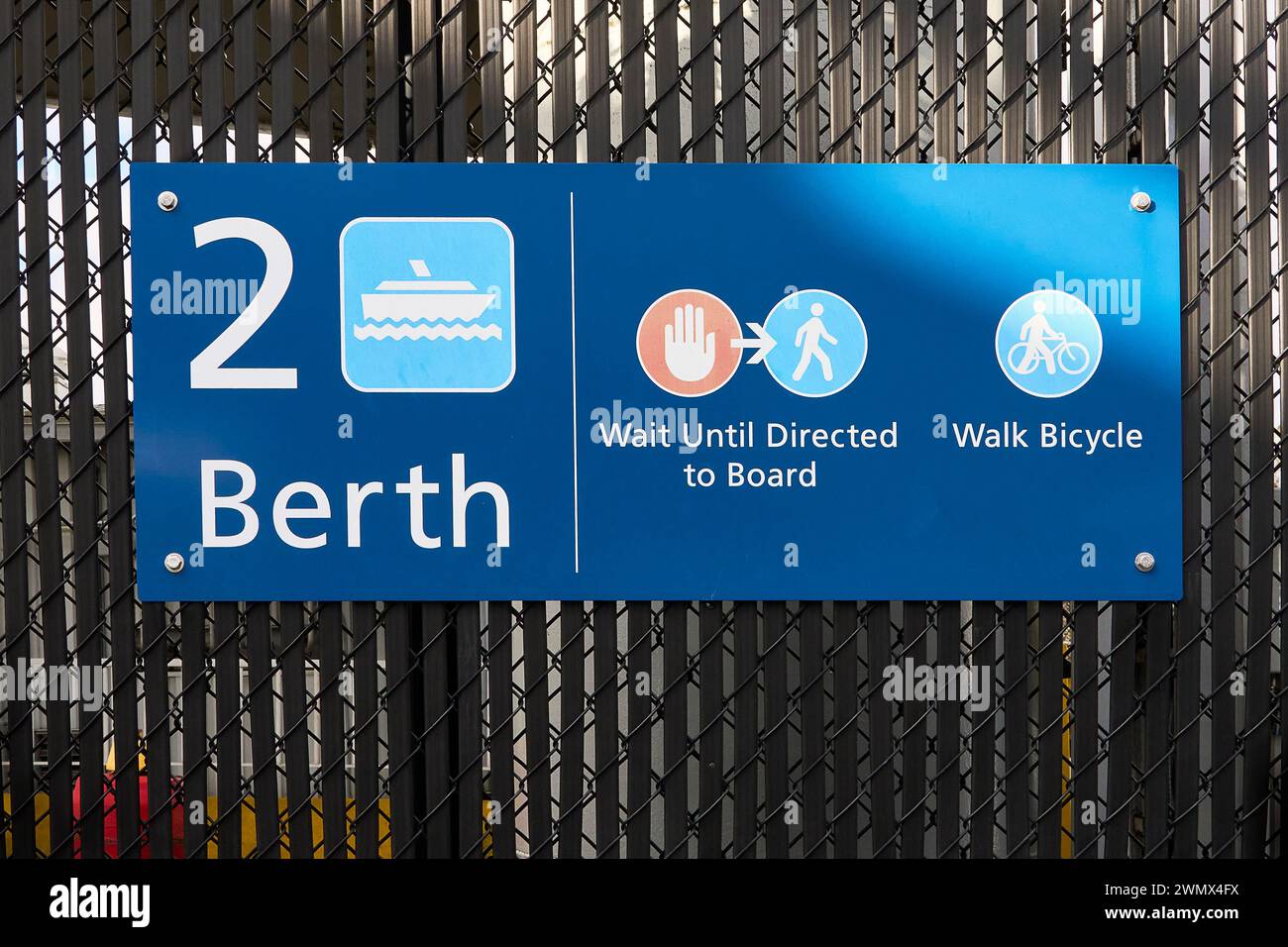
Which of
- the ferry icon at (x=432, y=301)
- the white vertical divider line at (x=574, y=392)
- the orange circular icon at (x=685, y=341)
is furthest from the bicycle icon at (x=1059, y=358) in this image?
the ferry icon at (x=432, y=301)

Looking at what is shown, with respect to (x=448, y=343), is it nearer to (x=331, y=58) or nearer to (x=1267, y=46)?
(x=331, y=58)

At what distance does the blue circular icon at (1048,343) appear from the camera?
2.47m

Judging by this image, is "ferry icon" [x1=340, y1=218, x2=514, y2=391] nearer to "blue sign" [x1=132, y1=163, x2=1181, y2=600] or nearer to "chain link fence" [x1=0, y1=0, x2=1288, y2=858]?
"blue sign" [x1=132, y1=163, x2=1181, y2=600]

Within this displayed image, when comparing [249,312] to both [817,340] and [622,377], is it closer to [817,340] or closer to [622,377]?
[622,377]

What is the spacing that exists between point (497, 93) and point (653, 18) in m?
0.43

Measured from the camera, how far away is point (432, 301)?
2451 millimetres

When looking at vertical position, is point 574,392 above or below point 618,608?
above

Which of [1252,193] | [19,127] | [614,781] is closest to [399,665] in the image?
[614,781]

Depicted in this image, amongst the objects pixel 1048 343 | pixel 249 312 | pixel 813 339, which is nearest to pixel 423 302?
pixel 249 312

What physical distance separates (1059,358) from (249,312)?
1.97 metres

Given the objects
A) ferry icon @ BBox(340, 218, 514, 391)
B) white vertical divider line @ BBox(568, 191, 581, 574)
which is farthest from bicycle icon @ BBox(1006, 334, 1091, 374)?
ferry icon @ BBox(340, 218, 514, 391)

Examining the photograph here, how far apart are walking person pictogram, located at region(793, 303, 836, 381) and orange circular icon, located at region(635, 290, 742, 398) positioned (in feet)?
0.58

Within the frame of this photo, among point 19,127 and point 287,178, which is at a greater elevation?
point 19,127
